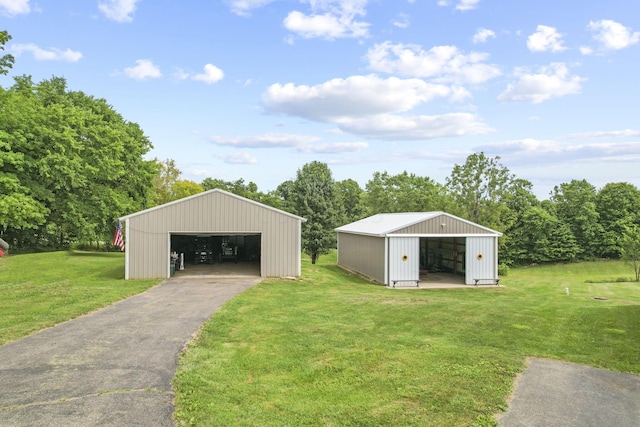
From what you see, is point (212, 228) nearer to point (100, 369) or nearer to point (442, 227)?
point (442, 227)

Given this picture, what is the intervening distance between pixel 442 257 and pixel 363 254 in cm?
588

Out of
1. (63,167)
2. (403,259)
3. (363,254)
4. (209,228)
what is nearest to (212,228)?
(209,228)

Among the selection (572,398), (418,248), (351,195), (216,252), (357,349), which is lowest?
(572,398)

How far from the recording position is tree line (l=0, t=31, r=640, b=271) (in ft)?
89.1

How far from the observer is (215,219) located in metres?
19.6

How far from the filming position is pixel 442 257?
27.8m

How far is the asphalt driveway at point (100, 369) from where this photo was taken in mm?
5445

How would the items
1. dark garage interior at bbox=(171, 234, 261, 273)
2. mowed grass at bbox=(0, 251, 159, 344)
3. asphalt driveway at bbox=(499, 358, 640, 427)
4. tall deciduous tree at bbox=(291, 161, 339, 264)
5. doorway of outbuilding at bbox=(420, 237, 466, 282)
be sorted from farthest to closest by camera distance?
tall deciduous tree at bbox=(291, 161, 339, 264) → dark garage interior at bbox=(171, 234, 261, 273) → doorway of outbuilding at bbox=(420, 237, 466, 282) → mowed grass at bbox=(0, 251, 159, 344) → asphalt driveway at bbox=(499, 358, 640, 427)

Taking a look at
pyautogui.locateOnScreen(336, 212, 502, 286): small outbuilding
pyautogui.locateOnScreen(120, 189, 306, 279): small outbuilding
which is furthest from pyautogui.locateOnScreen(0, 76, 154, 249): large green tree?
pyautogui.locateOnScreen(336, 212, 502, 286): small outbuilding

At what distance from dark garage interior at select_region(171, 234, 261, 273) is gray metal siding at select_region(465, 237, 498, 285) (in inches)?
481

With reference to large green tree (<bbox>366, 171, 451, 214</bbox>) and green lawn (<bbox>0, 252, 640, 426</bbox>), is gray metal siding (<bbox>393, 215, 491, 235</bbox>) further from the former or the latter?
large green tree (<bbox>366, 171, 451, 214</bbox>)

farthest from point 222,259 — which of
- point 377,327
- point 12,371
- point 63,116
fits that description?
point 12,371

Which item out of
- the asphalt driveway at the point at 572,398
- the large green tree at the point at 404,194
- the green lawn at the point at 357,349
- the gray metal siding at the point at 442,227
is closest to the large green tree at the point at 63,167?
the green lawn at the point at 357,349

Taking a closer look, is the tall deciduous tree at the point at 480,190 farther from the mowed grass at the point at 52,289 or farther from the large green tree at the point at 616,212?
the mowed grass at the point at 52,289
